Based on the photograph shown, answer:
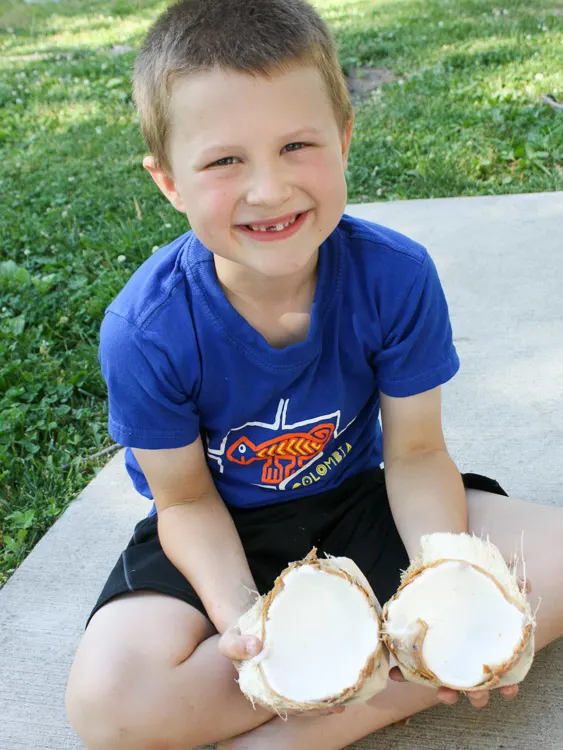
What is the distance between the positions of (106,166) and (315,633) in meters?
3.74

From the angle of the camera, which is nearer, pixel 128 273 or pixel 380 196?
pixel 128 273

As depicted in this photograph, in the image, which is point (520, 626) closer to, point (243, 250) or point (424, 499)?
point (424, 499)

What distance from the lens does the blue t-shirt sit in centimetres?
150

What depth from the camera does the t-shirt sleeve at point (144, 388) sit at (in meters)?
1.49

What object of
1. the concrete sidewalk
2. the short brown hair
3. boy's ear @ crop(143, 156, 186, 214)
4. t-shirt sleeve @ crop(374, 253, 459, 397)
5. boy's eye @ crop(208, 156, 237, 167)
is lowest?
the concrete sidewalk

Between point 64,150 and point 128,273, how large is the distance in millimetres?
1887

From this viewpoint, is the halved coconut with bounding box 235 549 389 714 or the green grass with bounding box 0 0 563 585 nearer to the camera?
the halved coconut with bounding box 235 549 389 714

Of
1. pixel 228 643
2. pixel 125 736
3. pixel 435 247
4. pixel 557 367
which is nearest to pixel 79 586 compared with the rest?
pixel 125 736

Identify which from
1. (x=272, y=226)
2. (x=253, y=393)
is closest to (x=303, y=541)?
(x=253, y=393)

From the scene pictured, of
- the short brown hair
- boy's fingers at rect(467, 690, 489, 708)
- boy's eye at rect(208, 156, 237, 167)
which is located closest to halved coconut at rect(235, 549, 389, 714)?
A: boy's fingers at rect(467, 690, 489, 708)

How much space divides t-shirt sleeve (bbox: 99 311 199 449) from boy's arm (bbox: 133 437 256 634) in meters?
0.04

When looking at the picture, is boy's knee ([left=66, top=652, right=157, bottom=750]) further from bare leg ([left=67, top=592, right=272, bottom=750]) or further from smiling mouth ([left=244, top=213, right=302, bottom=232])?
smiling mouth ([left=244, top=213, right=302, bottom=232])

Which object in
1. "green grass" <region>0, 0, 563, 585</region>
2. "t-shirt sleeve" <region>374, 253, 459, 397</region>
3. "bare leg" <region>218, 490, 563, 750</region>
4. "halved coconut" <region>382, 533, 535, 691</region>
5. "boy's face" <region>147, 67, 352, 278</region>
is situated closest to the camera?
"halved coconut" <region>382, 533, 535, 691</region>

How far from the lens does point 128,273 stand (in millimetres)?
3250
